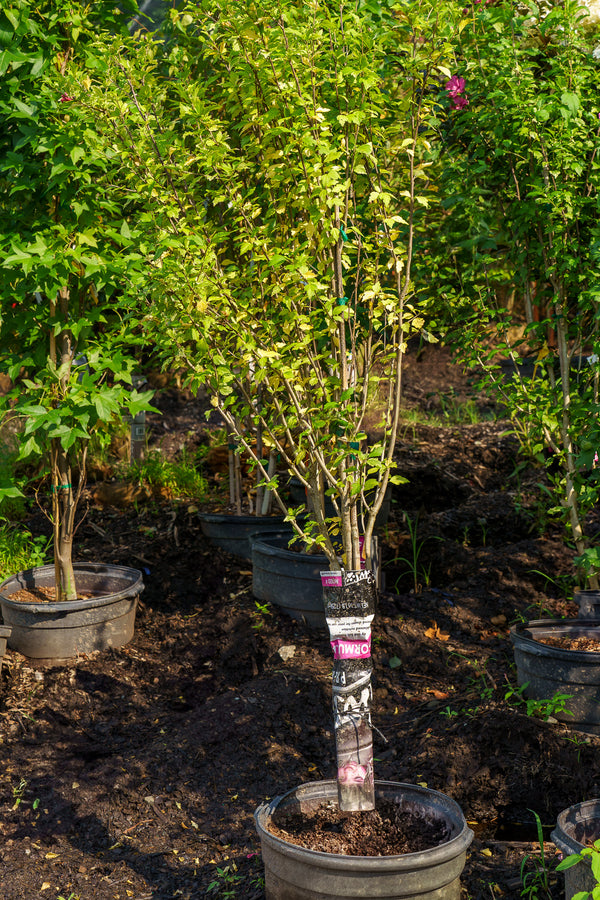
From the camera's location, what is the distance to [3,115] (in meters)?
3.62

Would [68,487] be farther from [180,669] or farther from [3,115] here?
[3,115]

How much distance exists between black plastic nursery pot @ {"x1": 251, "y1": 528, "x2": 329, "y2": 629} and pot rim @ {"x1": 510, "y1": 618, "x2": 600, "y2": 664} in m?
1.01

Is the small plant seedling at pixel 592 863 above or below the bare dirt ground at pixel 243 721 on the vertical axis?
above

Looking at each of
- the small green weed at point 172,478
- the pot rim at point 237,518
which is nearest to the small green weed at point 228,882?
the pot rim at point 237,518

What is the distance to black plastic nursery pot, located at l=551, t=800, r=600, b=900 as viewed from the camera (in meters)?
1.79

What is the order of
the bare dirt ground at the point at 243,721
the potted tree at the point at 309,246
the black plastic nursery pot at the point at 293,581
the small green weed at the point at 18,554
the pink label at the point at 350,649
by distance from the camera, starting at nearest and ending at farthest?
the potted tree at the point at 309,246
the pink label at the point at 350,649
the bare dirt ground at the point at 243,721
the black plastic nursery pot at the point at 293,581
the small green weed at the point at 18,554

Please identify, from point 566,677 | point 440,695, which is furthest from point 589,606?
point 440,695

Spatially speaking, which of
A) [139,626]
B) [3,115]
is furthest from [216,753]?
[3,115]

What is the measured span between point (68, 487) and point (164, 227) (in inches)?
88.8

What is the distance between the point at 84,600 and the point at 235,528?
1.34 m

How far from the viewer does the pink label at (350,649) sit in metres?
2.11

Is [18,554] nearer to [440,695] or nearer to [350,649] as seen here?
[440,695]

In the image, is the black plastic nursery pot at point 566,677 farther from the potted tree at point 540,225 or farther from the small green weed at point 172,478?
the small green weed at point 172,478

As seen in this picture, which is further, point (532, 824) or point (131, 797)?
point (131, 797)
